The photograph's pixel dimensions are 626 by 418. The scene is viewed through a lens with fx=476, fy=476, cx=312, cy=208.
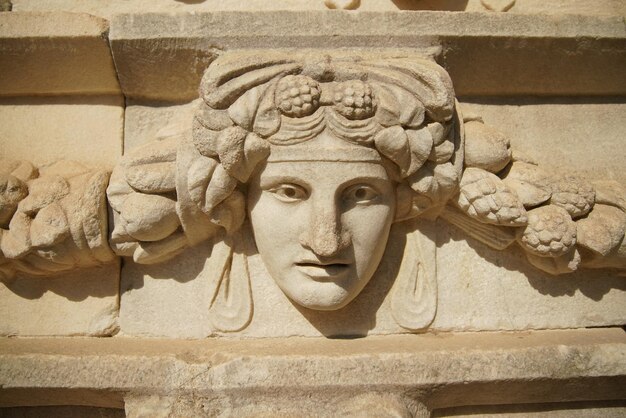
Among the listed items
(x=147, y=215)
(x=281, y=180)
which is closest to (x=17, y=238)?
(x=147, y=215)

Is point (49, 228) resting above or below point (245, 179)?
below

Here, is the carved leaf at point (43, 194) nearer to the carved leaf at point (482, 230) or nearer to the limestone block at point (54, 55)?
the limestone block at point (54, 55)

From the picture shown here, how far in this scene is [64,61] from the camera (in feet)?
5.20

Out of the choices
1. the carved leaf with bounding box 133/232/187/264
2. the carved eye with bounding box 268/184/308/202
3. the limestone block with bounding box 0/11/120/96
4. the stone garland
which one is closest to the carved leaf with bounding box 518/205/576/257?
the stone garland

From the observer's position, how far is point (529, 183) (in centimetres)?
153

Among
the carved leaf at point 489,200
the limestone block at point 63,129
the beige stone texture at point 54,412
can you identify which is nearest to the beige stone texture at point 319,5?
the limestone block at point 63,129

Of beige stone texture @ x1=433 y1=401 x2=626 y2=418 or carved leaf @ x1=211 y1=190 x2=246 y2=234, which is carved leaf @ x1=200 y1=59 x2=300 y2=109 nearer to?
carved leaf @ x1=211 y1=190 x2=246 y2=234

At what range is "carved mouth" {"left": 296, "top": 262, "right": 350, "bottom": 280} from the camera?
142cm

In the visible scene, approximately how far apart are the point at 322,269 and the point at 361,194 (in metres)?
0.26

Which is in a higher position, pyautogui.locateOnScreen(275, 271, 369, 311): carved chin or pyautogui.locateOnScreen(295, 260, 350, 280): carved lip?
pyautogui.locateOnScreen(295, 260, 350, 280): carved lip

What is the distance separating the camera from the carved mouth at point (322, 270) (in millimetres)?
1421

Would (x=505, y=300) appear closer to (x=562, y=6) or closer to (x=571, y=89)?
(x=571, y=89)

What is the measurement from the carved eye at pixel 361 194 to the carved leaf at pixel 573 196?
0.60m

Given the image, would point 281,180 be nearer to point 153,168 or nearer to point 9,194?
point 153,168
